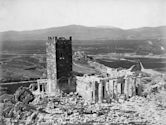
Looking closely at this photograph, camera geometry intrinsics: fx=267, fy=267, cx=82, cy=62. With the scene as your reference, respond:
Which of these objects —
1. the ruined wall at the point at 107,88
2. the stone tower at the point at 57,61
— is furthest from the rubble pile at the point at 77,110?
the stone tower at the point at 57,61

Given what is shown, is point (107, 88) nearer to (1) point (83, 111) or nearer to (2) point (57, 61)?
(1) point (83, 111)

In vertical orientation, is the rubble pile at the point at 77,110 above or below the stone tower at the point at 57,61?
below

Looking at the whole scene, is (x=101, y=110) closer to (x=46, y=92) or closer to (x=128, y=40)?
(x=46, y=92)

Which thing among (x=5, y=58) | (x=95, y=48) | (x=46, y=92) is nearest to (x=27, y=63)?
(x=5, y=58)

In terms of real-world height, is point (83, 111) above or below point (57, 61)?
below

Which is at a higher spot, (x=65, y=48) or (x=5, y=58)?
(x=65, y=48)

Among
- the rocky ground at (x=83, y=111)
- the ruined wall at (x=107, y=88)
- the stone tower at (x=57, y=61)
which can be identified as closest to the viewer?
the rocky ground at (x=83, y=111)

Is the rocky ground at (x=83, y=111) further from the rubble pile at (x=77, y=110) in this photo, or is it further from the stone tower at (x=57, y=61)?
the stone tower at (x=57, y=61)

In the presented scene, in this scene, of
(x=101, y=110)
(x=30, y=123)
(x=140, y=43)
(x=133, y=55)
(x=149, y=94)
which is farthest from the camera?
(x=140, y=43)

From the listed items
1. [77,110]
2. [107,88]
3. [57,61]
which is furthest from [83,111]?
[57,61]
